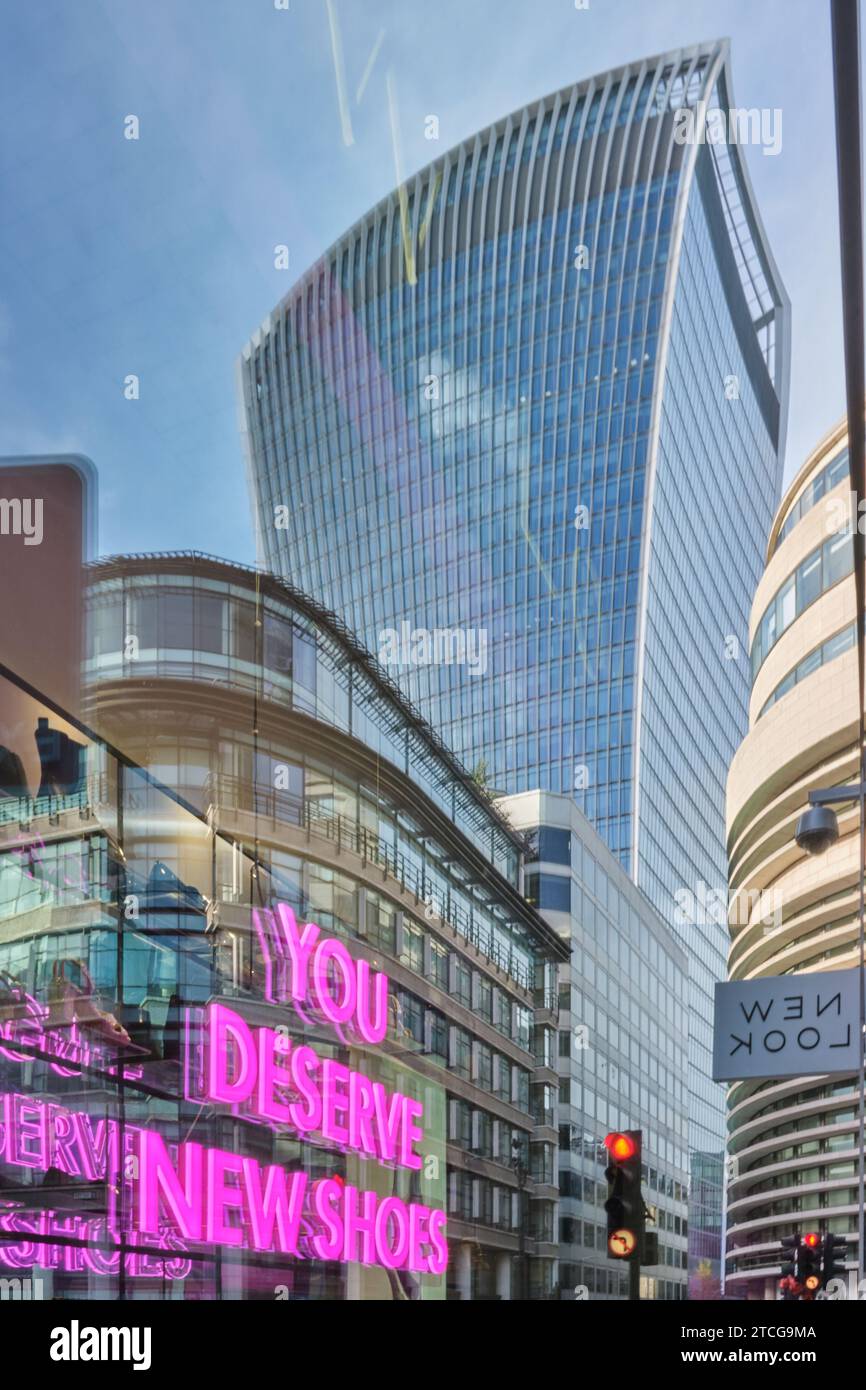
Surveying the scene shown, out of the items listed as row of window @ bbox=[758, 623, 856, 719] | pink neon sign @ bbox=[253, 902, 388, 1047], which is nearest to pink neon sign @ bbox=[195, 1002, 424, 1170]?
pink neon sign @ bbox=[253, 902, 388, 1047]

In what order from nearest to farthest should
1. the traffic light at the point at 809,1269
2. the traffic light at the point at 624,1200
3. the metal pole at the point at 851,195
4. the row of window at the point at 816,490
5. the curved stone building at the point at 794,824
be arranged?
the metal pole at the point at 851,195 < the traffic light at the point at 624,1200 < the traffic light at the point at 809,1269 < the curved stone building at the point at 794,824 < the row of window at the point at 816,490

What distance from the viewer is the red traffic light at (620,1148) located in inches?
449

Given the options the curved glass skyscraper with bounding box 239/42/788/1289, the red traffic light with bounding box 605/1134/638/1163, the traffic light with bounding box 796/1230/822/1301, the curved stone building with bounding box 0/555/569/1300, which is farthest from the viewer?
the curved glass skyscraper with bounding box 239/42/788/1289

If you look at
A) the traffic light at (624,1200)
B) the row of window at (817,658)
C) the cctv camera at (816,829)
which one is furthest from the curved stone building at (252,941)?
the row of window at (817,658)

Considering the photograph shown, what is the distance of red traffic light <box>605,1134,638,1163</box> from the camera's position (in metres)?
11.4

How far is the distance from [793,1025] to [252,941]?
53.1 feet

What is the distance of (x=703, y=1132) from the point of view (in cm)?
10925

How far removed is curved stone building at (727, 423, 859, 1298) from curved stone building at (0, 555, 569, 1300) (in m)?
10.2

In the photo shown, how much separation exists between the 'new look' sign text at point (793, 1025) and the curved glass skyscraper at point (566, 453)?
84.3m

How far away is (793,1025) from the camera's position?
1948cm

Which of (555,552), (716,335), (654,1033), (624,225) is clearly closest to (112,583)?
(654,1033)

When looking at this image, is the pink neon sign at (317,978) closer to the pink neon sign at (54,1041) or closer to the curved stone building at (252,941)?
the curved stone building at (252,941)

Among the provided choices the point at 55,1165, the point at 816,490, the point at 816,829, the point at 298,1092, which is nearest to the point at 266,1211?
the point at 298,1092

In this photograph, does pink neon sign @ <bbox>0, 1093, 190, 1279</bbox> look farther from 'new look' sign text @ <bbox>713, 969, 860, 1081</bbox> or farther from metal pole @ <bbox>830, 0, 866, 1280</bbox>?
metal pole @ <bbox>830, 0, 866, 1280</bbox>
